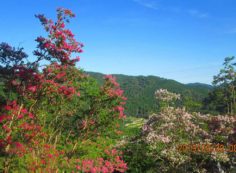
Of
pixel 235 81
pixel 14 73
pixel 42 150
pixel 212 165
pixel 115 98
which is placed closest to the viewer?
pixel 14 73

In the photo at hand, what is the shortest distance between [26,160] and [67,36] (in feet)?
15.8

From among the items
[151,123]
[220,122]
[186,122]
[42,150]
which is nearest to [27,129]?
[42,150]

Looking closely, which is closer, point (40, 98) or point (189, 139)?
point (40, 98)

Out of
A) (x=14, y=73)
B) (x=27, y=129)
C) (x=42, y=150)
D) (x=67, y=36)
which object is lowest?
(x=42, y=150)

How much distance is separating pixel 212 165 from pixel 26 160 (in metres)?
7.55

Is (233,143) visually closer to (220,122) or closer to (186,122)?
(220,122)

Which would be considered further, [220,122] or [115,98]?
[220,122]

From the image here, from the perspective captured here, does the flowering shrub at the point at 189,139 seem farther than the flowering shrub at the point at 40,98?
Yes

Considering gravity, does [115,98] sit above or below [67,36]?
below

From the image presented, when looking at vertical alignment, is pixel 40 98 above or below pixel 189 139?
above

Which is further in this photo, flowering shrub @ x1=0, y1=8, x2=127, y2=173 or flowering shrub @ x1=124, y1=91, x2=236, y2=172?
flowering shrub @ x1=124, y1=91, x2=236, y2=172

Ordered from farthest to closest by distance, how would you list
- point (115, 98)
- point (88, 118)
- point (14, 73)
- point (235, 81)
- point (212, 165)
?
point (235, 81), point (212, 165), point (88, 118), point (115, 98), point (14, 73)

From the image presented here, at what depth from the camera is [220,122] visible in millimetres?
11500

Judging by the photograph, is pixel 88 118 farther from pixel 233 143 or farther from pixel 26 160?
pixel 233 143
